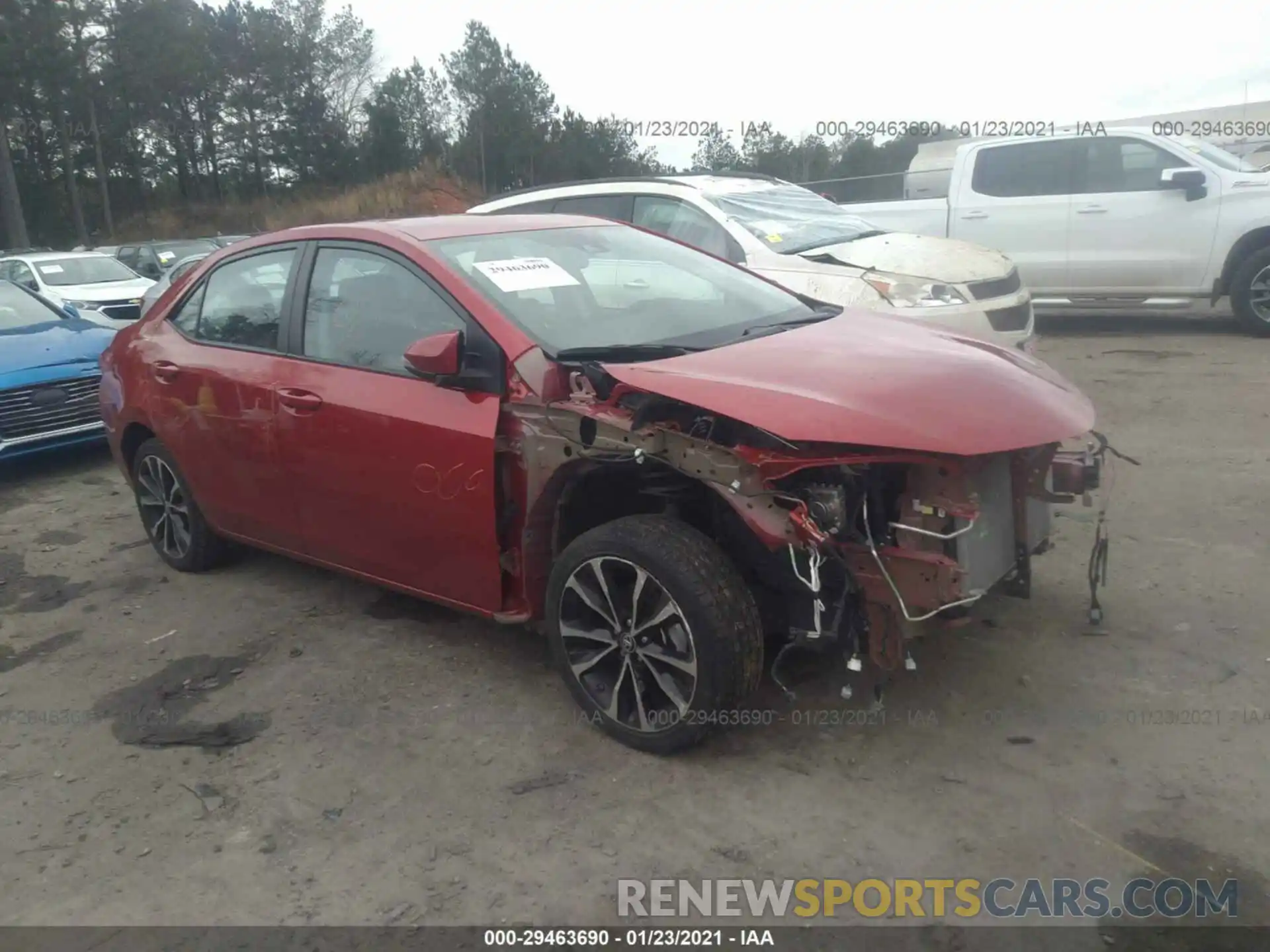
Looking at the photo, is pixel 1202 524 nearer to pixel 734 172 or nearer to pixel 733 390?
pixel 733 390

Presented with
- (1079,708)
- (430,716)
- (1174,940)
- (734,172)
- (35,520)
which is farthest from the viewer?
(734,172)

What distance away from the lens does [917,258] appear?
7.10 meters

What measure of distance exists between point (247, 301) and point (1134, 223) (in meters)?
8.60

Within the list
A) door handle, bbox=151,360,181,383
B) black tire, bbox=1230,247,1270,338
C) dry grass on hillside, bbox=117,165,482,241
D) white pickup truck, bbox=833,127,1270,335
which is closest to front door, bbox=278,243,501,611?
door handle, bbox=151,360,181,383

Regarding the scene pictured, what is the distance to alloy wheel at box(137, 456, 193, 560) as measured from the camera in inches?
202

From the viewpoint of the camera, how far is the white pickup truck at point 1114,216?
9633 mm

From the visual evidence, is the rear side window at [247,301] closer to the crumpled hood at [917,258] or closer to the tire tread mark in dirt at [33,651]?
the tire tread mark in dirt at [33,651]

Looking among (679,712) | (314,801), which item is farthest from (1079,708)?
(314,801)

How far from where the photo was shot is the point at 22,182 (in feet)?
165

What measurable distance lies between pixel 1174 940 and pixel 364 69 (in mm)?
61009

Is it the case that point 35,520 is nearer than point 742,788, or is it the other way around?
point 742,788

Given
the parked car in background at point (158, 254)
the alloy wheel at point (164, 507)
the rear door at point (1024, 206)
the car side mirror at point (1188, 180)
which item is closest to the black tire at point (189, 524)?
the alloy wheel at point (164, 507)

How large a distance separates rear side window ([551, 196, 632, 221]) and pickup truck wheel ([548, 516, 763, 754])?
4.86 m

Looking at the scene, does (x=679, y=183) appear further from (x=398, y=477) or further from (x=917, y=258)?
(x=398, y=477)
